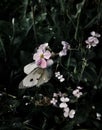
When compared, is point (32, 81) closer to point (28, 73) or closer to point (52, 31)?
point (28, 73)

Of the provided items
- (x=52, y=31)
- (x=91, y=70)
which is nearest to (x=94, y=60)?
(x=91, y=70)

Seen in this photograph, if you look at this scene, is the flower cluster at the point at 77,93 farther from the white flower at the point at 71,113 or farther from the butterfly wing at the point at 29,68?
the butterfly wing at the point at 29,68

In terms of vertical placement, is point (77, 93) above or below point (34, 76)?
below

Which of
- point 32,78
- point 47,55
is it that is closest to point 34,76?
point 32,78

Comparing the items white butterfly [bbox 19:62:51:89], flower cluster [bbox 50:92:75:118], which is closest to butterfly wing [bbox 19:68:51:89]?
white butterfly [bbox 19:62:51:89]

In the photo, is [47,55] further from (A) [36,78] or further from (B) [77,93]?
(B) [77,93]

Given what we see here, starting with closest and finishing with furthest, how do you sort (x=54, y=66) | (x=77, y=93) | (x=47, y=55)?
(x=47, y=55), (x=77, y=93), (x=54, y=66)

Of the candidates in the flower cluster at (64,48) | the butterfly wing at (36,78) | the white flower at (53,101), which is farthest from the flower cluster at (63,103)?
the flower cluster at (64,48)

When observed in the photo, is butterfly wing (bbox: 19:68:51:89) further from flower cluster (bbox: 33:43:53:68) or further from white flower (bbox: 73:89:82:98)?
white flower (bbox: 73:89:82:98)
